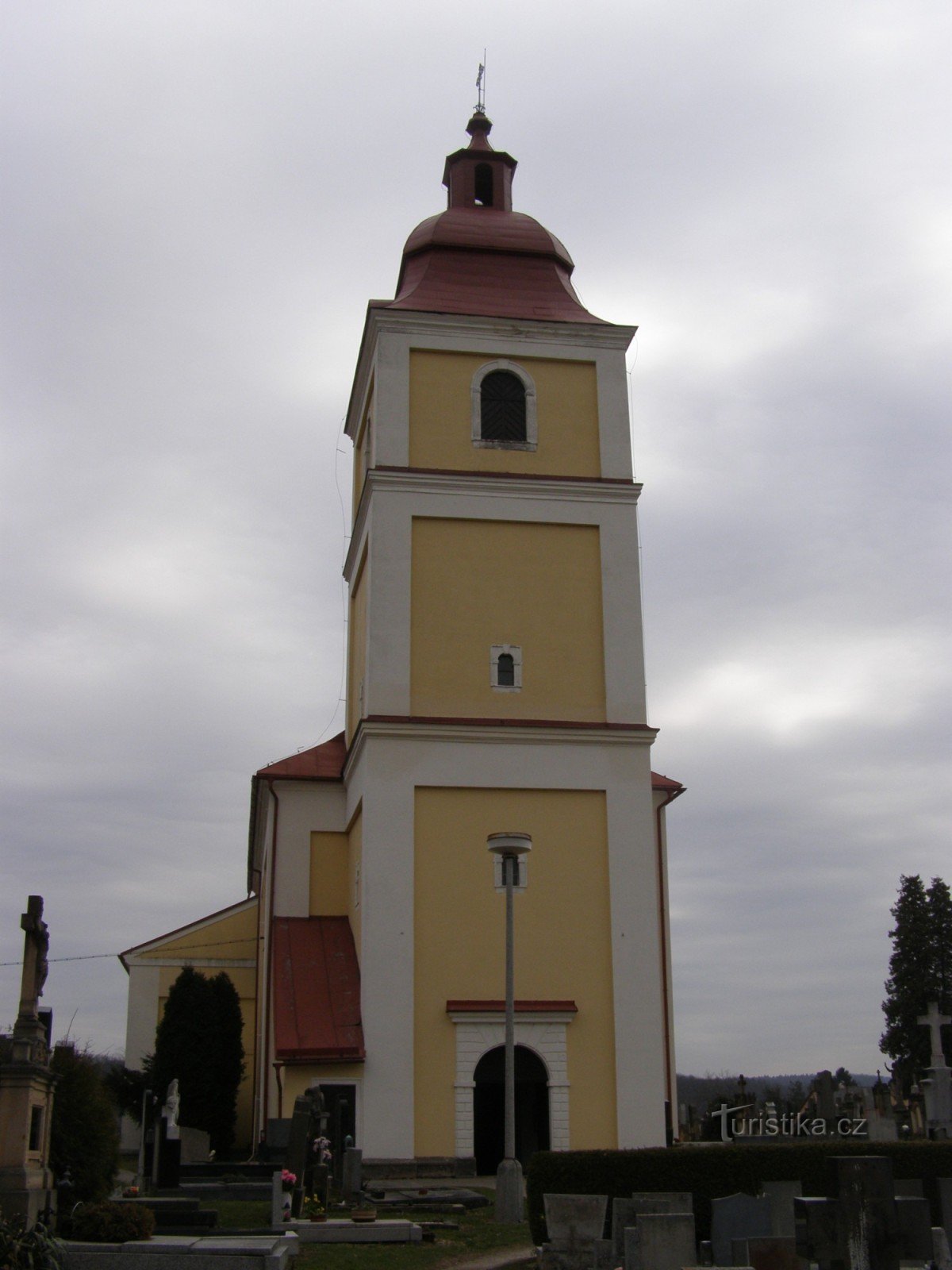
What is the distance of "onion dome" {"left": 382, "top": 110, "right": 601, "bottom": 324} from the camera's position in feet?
95.1

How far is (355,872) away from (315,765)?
300 cm

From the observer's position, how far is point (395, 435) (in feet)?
90.2

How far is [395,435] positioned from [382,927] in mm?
9482

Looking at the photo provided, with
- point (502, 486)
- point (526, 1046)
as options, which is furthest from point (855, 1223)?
point (502, 486)

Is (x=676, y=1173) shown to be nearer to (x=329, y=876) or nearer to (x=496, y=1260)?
(x=496, y=1260)

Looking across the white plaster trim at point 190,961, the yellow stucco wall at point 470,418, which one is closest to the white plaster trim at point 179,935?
the white plaster trim at point 190,961

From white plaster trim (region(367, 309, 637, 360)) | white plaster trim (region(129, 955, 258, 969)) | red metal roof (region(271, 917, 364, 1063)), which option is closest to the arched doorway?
red metal roof (region(271, 917, 364, 1063))

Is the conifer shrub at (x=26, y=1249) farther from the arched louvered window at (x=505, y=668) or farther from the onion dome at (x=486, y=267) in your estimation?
the onion dome at (x=486, y=267)

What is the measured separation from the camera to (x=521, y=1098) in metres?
24.5

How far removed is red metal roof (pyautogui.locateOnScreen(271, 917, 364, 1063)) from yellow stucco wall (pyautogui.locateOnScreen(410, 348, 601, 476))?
9.10 meters

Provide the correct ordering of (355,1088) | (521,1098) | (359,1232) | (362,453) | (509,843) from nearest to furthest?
(359,1232)
(509,843)
(355,1088)
(521,1098)
(362,453)

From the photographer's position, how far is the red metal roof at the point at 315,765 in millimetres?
28406

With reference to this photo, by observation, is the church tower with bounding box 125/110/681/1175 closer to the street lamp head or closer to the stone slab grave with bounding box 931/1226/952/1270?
the street lamp head

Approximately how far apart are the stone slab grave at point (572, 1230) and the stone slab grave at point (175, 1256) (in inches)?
97.3
